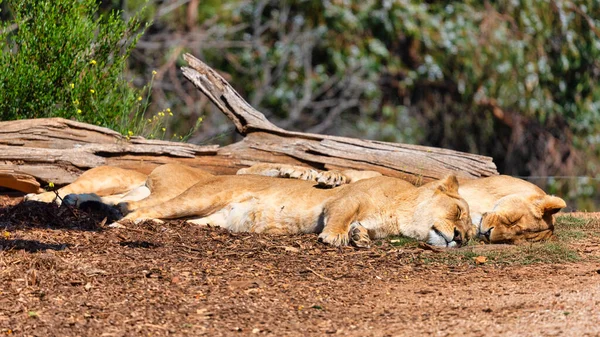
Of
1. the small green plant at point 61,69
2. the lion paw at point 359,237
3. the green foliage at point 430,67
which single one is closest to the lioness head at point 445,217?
the lion paw at point 359,237

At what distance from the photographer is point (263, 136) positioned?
8.36 m

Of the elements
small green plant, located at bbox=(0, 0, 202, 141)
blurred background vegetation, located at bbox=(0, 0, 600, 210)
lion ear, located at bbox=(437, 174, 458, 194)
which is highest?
small green plant, located at bbox=(0, 0, 202, 141)

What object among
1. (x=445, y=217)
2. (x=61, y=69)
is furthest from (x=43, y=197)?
(x=445, y=217)

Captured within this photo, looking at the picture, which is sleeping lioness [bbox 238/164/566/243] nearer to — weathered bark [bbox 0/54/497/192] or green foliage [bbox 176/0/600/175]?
weathered bark [bbox 0/54/497/192]

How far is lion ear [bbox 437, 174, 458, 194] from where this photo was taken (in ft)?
23.3

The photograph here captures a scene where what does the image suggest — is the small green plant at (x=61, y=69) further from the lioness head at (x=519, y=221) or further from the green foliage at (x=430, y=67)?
the green foliage at (x=430, y=67)

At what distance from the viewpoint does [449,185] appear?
7152 mm

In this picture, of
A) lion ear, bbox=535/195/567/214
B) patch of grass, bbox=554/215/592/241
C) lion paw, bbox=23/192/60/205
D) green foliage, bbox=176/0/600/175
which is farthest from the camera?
green foliage, bbox=176/0/600/175

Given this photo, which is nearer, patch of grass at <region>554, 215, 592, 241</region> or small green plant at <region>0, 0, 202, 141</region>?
patch of grass at <region>554, 215, 592, 241</region>

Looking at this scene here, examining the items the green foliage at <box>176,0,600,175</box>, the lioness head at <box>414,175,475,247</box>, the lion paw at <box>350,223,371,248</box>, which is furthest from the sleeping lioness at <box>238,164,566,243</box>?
the green foliage at <box>176,0,600,175</box>

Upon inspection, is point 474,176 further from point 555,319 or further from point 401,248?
point 555,319

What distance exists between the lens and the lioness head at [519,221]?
273 inches

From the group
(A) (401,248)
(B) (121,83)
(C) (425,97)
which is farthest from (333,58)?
(A) (401,248)

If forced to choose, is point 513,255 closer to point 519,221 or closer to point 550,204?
point 519,221
